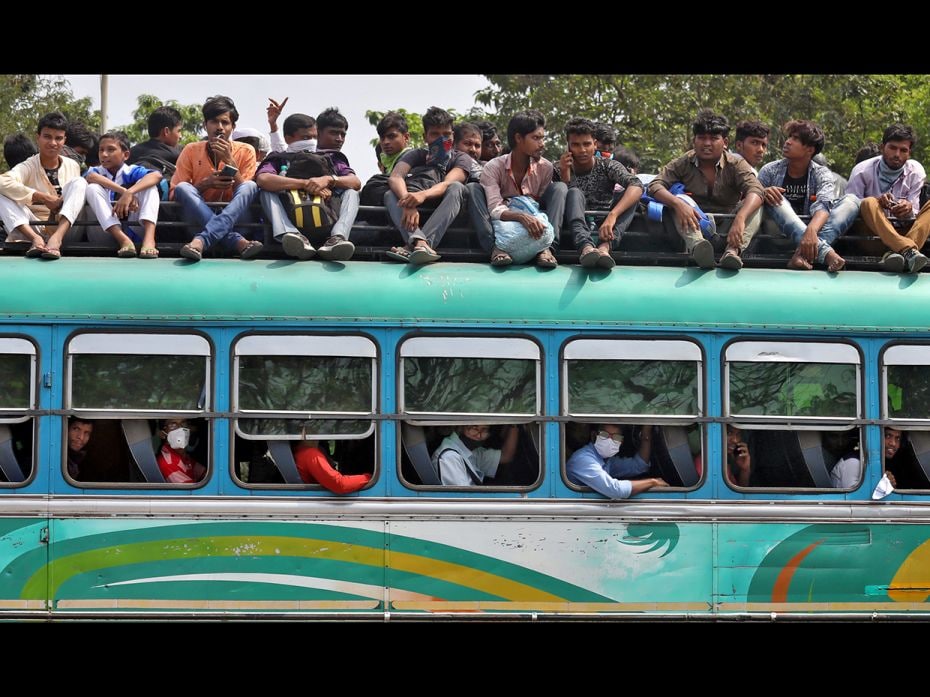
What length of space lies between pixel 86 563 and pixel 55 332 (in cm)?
146

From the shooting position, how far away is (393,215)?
28.5 ft

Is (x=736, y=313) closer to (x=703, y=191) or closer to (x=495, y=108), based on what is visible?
(x=703, y=191)

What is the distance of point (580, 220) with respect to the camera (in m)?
8.65

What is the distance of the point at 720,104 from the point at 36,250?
16.1m

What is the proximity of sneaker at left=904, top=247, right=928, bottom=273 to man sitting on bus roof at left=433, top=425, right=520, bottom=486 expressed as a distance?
115 inches

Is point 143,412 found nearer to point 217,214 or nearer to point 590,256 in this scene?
point 217,214

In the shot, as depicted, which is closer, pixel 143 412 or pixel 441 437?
pixel 143 412

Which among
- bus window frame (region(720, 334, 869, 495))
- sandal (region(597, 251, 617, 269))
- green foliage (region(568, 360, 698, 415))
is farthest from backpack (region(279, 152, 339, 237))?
bus window frame (region(720, 334, 869, 495))

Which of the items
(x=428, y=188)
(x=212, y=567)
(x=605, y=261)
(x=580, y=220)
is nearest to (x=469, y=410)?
(x=605, y=261)

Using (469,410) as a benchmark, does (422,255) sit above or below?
→ above

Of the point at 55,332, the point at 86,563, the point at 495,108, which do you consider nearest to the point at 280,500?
the point at 86,563

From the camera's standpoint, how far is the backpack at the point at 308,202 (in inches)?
336

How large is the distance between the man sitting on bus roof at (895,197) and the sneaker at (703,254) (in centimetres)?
120

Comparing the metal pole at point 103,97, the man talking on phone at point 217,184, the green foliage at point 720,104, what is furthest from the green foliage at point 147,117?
the man talking on phone at point 217,184
